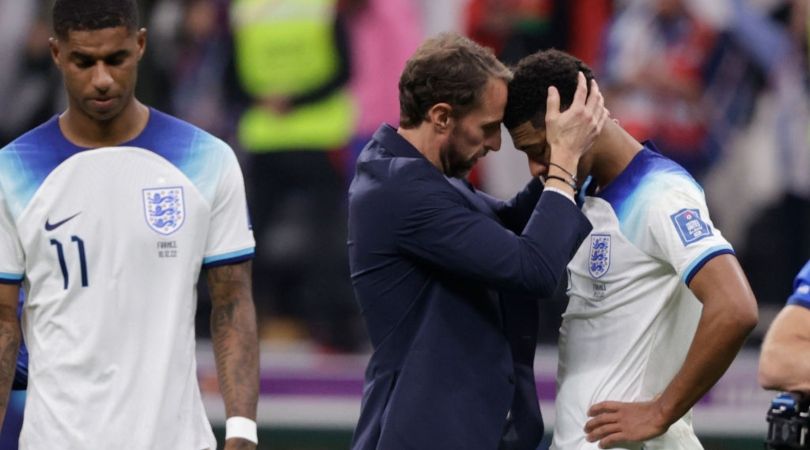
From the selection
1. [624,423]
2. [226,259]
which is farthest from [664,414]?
[226,259]

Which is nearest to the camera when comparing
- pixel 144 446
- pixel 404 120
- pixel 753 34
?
pixel 144 446

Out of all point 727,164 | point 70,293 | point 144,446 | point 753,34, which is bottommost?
point 727,164

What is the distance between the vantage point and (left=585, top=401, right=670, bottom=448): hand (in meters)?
4.26

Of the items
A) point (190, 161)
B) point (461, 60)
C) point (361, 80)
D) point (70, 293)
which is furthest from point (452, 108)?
point (361, 80)

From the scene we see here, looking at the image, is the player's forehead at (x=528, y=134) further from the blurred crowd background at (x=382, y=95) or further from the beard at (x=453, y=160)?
the blurred crowd background at (x=382, y=95)

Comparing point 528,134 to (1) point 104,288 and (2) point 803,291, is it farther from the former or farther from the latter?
(1) point 104,288

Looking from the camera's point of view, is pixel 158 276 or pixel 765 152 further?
pixel 765 152

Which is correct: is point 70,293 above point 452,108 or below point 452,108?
below

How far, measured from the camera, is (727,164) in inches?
368

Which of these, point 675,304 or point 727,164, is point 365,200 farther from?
point 727,164

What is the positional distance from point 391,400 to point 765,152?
17.8ft

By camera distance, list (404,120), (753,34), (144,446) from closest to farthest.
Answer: (144,446) → (404,120) → (753,34)

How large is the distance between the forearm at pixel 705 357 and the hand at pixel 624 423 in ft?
0.09

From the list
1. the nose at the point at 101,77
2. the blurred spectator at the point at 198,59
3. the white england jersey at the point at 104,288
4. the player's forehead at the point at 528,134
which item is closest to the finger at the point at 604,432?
the player's forehead at the point at 528,134
